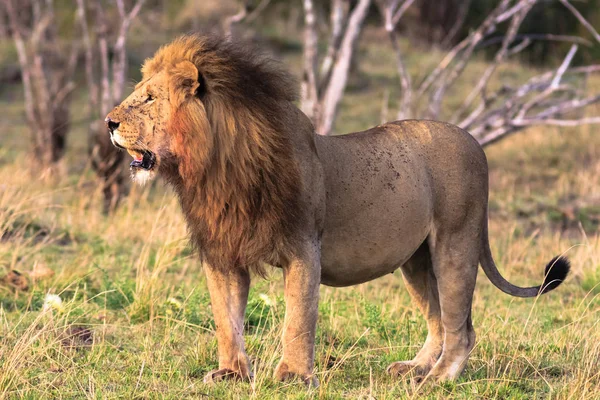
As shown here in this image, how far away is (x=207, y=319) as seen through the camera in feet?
16.9

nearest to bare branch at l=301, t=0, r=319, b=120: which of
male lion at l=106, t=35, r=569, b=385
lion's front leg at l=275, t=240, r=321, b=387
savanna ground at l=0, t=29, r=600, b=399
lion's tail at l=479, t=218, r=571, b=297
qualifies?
savanna ground at l=0, t=29, r=600, b=399

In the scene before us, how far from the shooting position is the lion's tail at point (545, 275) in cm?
443

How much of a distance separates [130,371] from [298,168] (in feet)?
4.07

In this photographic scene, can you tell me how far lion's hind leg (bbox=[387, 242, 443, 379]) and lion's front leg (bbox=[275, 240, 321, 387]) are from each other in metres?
0.71

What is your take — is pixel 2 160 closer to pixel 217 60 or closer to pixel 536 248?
pixel 536 248

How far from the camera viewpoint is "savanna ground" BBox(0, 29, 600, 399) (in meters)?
3.97

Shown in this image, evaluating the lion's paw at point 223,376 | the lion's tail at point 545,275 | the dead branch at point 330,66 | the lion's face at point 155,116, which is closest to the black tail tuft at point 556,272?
the lion's tail at point 545,275

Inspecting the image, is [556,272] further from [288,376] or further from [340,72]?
[340,72]

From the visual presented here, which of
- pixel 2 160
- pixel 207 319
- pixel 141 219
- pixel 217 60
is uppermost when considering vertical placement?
pixel 217 60

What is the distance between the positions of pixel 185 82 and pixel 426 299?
1704mm

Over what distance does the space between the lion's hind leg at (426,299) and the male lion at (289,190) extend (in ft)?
0.10

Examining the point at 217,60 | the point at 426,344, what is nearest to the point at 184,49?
the point at 217,60

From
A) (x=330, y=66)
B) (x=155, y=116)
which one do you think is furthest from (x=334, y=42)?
(x=155, y=116)

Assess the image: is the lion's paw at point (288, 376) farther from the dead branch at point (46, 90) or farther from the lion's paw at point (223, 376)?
the dead branch at point (46, 90)
